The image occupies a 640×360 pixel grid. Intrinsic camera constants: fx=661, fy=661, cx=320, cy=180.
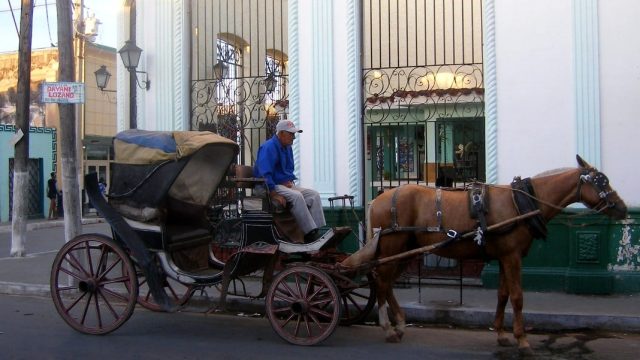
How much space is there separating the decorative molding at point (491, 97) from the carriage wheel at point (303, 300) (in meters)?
3.87

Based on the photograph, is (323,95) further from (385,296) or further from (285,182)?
(385,296)

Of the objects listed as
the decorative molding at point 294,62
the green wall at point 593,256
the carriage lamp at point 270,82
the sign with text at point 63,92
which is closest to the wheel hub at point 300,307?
the green wall at point 593,256

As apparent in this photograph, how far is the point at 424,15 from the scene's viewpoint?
10617 mm

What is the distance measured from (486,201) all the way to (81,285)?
14.3 ft

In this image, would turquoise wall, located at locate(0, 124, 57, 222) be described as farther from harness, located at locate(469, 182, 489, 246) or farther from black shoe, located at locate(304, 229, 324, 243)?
harness, located at locate(469, 182, 489, 246)

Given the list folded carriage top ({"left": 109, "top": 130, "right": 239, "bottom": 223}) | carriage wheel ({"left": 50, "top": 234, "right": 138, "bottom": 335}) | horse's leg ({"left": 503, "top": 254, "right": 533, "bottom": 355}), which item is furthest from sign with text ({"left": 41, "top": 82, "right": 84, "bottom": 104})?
horse's leg ({"left": 503, "top": 254, "right": 533, "bottom": 355})

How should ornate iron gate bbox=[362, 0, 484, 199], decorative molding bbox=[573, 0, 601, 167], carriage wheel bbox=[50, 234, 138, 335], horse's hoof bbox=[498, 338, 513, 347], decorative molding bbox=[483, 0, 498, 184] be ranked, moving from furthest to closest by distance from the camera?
ornate iron gate bbox=[362, 0, 484, 199] → decorative molding bbox=[483, 0, 498, 184] → decorative molding bbox=[573, 0, 601, 167] → carriage wheel bbox=[50, 234, 138, 335] → horse's hoof bbox=[498, 338, 513, 347]

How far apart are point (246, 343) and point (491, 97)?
5050 mm

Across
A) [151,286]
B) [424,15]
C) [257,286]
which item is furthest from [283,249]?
[424,15]

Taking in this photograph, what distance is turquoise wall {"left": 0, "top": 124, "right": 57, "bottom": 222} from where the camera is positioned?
24.5 metres

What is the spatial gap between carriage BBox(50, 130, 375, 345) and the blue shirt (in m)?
0.13

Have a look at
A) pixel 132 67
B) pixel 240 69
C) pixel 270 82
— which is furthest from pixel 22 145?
pixel 270 82

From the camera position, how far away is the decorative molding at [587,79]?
884 centimetres

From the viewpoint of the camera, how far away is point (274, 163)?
282 inches
